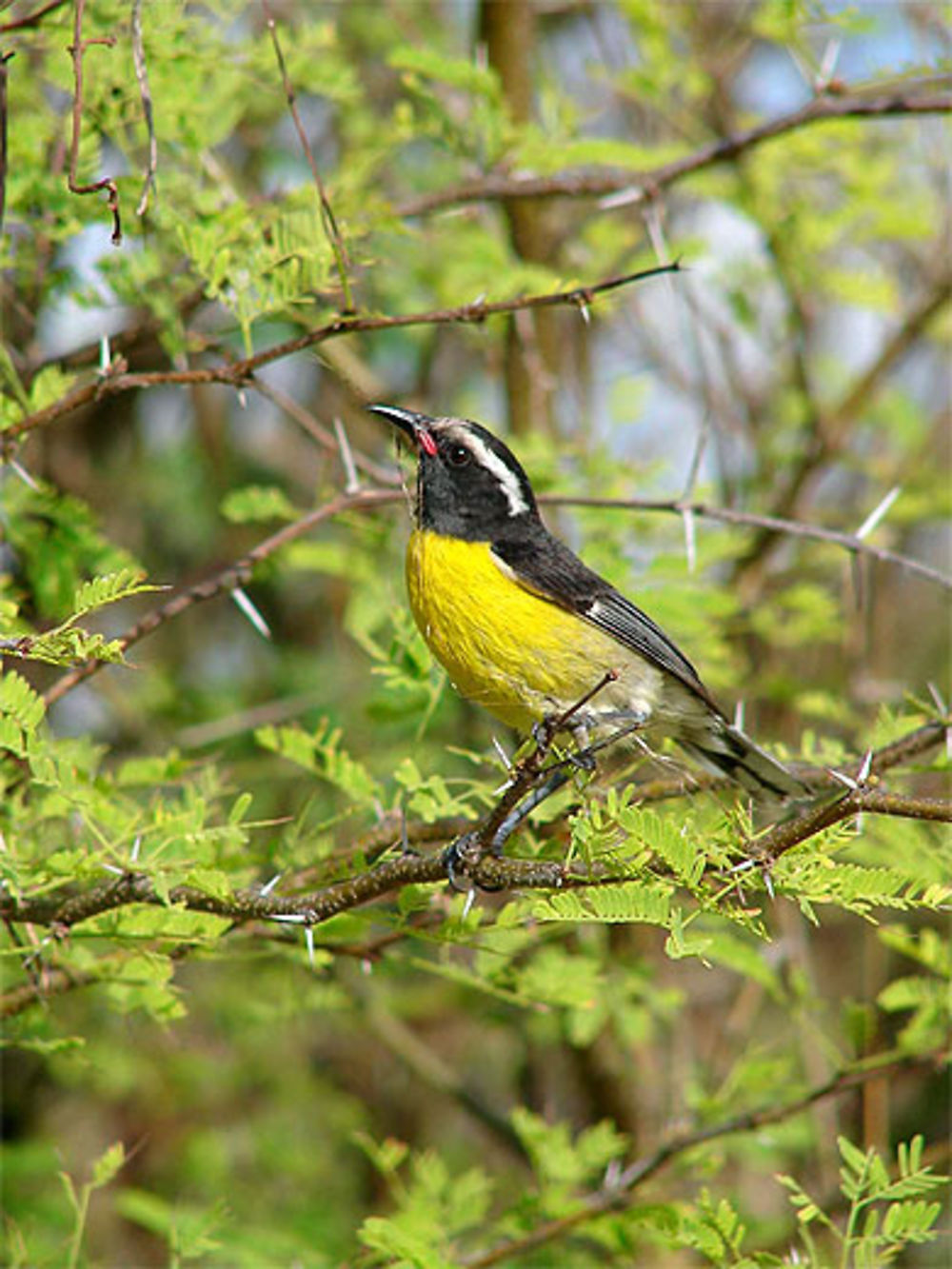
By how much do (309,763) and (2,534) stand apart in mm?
1131

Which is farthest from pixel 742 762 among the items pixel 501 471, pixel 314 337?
pixel 314 337

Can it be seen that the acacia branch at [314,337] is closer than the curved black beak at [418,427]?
Yes

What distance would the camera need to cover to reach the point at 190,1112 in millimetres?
7762

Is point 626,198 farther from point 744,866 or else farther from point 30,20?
point 744,866

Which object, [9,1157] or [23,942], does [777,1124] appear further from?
[9,1157]

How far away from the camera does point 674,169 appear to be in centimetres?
452

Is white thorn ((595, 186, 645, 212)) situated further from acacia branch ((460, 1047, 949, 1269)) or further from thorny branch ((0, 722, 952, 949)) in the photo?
acacia branch ((460, 1047, 949, 1269))

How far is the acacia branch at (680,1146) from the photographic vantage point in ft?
13.5

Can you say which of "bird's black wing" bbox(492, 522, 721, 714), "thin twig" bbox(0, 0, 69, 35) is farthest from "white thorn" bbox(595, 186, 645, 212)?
"thin twig" bbox(0, 0, 69, 35)

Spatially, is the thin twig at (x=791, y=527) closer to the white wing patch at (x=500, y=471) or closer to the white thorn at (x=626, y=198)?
the white wing patch at (x=500, y=471)

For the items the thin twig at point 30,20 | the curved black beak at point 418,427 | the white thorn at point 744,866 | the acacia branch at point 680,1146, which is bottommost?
the acacia branch at point 680,1146

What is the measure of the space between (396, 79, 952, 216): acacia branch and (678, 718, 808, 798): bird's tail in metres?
1.62

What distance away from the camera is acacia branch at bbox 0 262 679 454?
3.22m

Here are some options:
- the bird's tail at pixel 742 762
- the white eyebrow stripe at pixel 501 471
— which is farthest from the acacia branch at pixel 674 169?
the bird's tail at pixel 742 762
